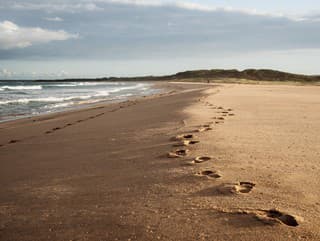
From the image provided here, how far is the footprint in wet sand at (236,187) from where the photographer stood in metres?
3.52

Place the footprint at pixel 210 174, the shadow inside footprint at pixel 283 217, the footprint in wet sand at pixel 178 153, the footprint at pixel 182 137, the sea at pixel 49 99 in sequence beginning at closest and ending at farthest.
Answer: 1. the shadow inside footprint at pixel 283 217
2. the footprint at pixel 210 174
3. the footprint in wet sand at pixel 178 153
4. the footprint at pixel 182 137
5. the sea at pixel 49 99

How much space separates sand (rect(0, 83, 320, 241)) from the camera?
283 cm

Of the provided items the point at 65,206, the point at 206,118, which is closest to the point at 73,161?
the point at 65,206

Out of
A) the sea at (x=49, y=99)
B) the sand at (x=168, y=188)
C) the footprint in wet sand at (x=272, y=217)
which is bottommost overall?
the sea at (x=49, y=99)

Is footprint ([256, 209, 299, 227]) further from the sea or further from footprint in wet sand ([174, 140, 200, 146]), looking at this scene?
the sea

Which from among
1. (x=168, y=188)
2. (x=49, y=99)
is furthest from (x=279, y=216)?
(x=49, y=99)

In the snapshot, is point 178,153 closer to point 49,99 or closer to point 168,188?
point 168,188

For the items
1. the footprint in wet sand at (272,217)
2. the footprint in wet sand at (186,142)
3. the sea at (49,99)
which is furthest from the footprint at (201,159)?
the sea at (49,99)

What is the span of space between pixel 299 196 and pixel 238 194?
494 mm

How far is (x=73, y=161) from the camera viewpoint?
530 centimetres

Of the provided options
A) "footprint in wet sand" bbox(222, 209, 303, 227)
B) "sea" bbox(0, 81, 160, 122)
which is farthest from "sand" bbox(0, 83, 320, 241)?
"sea" bbox(0, 81, 160, 122)

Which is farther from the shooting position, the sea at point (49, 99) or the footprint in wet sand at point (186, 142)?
the sea at point (49, 99)

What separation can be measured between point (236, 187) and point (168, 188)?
62 centimetres

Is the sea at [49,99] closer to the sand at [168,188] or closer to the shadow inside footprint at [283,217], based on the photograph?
the sand at [168,188]
